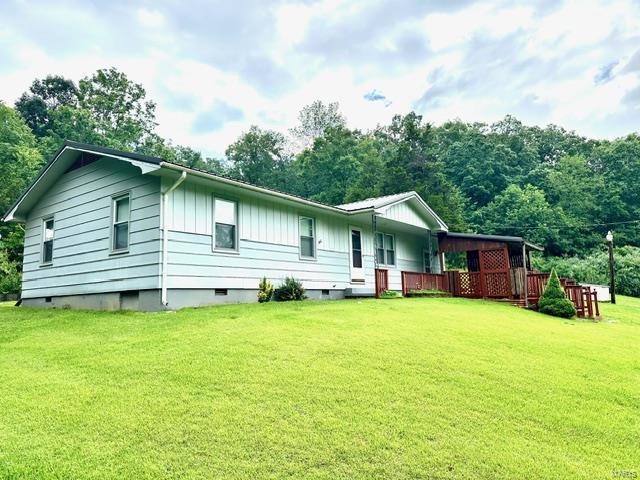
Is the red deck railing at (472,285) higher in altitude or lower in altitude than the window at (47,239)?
lower

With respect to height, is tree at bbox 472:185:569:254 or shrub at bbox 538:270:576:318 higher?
tree at bbox 472:185:569:254

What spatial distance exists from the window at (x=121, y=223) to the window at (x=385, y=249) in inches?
380

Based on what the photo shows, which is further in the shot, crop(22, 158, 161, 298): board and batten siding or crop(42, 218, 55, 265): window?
crop(42, 218, 55, 265): window

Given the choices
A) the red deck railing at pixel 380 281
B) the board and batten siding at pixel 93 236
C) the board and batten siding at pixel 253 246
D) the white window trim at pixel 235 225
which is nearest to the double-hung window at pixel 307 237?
the board and batten siding at pixel 253 246

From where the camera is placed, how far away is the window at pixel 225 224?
10117 millimetres

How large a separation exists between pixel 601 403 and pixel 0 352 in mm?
7282

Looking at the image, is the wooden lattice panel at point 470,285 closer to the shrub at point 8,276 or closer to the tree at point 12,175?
the shrub at point 8,276

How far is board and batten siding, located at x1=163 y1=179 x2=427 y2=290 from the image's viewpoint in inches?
362

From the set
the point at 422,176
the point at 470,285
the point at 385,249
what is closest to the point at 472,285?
the point at 470,285

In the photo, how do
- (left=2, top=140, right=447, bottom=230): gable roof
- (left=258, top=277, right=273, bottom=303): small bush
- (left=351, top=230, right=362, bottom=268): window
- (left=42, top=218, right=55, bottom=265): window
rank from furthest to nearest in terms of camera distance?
(left=351, top=230, right=362, bottom=268): window
(left=42, top=218, right=55, bottom=265): window
(left=258, top=277, right=273, bottom=303): small bush
(left=2, top=140, right=447, bottom=230): gable roof

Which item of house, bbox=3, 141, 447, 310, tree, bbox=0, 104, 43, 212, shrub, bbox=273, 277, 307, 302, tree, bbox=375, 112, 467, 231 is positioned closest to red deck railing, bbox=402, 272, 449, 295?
house, bbox=3, 141, 447, 310

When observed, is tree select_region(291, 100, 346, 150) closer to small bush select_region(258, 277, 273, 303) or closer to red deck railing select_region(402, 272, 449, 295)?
red deck railing select_region(402, 272, 449, 295)

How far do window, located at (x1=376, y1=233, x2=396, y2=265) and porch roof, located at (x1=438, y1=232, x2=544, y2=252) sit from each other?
8.04 ft

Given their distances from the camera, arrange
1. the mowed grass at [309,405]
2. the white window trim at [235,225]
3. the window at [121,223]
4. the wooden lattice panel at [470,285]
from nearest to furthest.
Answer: the mowed grass at [309,405] → the window at [121,223] → the white window trim at [235,225] → the wooden lattice panel at [470,285]
